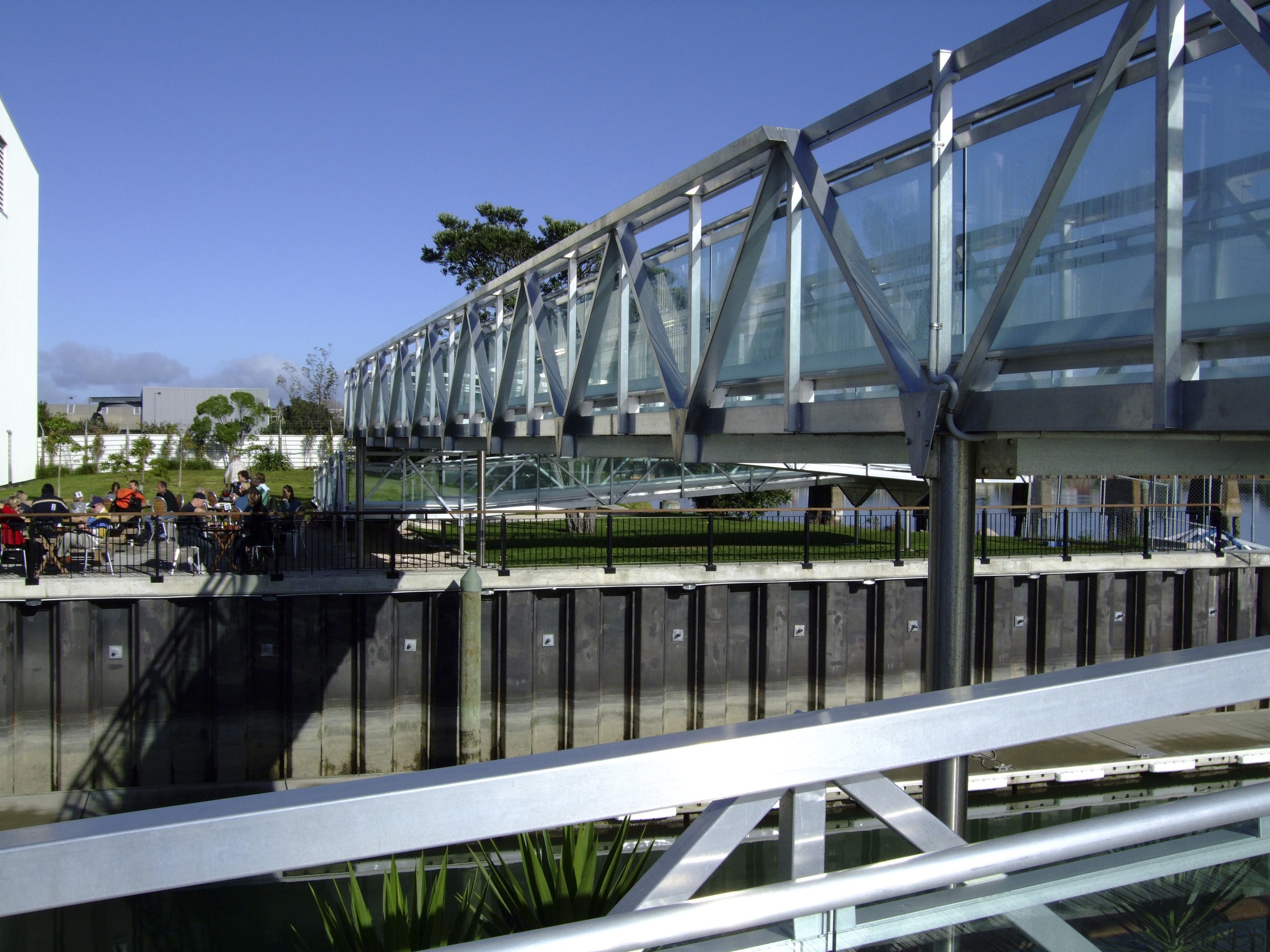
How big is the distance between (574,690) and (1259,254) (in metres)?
15.5

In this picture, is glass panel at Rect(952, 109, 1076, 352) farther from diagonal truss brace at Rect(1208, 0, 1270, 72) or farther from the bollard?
the bollard

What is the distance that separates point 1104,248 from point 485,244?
1761 inches

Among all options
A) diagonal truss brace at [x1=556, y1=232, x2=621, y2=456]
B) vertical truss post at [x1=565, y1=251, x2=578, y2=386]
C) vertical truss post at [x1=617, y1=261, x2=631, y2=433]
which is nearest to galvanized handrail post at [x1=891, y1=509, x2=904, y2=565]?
vertical truss post at [x1=565, y1=251, x2=578, y2=386]

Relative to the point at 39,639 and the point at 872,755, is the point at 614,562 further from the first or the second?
the point at 872,755

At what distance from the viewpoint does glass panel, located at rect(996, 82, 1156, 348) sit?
4273 millimetres

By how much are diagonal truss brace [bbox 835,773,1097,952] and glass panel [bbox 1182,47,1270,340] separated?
2.91 meters

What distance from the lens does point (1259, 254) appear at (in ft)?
12.8

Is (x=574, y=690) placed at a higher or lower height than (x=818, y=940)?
lower

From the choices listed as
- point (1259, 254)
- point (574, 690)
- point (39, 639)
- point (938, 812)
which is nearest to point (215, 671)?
point (39, 639)

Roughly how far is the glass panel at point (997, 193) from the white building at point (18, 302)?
1354 inches

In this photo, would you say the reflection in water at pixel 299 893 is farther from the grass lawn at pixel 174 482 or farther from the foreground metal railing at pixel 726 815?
the grass lawn at pixel 174 482

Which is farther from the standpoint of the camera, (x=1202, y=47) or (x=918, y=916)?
(x=1202, y=47)

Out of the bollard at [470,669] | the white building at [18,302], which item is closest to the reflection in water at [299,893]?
the bollard at [470,669]

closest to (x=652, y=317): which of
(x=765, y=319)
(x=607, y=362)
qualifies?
(x=765, y=319)
